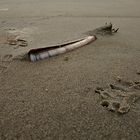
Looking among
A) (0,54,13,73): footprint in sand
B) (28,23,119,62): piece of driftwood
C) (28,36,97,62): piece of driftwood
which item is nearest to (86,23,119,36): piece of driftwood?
(28,23,119,62): piece of driftwood

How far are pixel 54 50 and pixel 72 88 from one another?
78 centimetres

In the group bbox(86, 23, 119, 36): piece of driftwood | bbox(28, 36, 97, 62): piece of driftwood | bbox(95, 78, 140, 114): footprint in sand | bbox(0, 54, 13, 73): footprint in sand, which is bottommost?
bbox(95, 78, 140, 114): footprint in sand

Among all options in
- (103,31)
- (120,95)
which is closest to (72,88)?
(120,95)

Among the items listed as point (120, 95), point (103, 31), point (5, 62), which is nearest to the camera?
point (120, 95)

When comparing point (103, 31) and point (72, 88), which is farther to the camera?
point (103, 31)

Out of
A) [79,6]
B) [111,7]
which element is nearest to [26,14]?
[79,6]

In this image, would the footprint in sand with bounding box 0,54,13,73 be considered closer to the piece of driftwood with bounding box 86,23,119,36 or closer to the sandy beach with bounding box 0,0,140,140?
the sandy beach with bounding box 0,0,140,140

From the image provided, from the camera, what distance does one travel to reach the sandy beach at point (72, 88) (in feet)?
5.25

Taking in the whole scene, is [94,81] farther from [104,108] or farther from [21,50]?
[21,50]

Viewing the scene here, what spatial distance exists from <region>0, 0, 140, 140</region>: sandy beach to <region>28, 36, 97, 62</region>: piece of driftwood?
0.24 feet

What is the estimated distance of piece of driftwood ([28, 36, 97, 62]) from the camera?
8.52 ft

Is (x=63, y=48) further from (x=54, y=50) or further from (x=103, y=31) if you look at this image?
(x=103, y=31)

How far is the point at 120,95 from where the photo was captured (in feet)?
6.36

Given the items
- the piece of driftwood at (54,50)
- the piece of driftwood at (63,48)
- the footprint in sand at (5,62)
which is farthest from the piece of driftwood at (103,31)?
the footprint in sand at (5,62)
